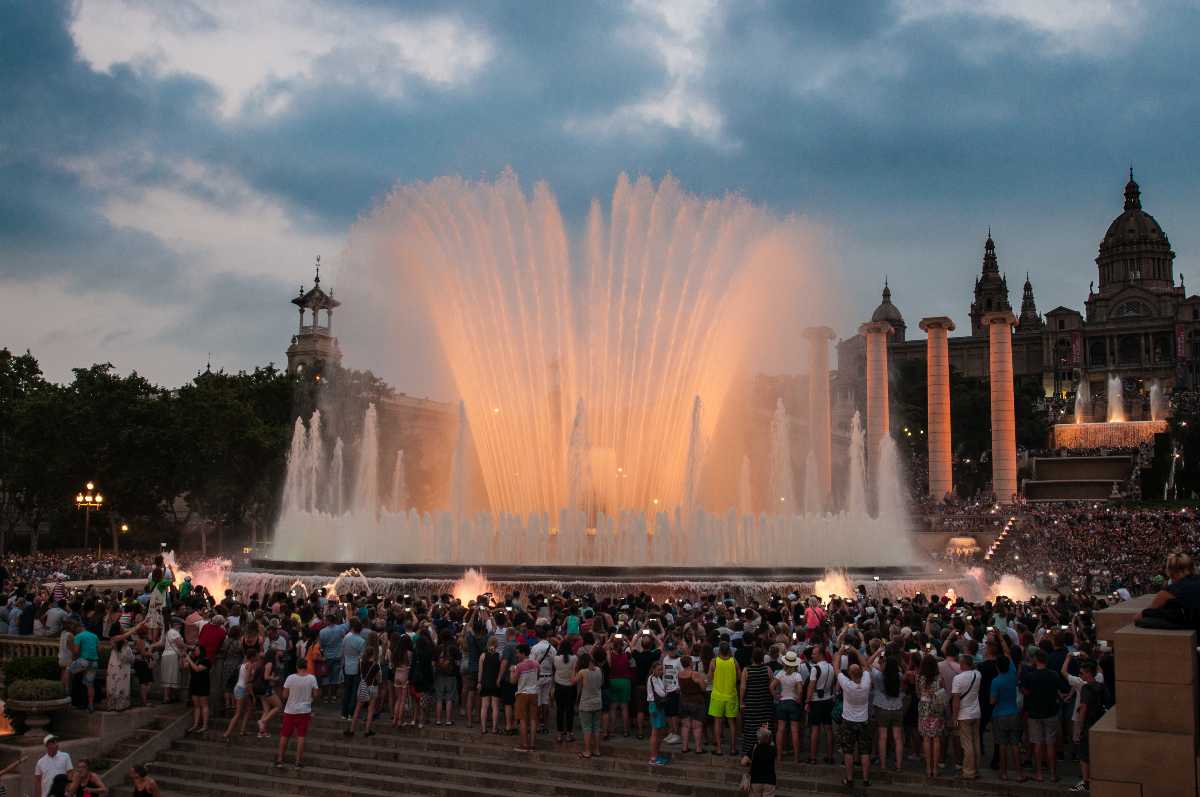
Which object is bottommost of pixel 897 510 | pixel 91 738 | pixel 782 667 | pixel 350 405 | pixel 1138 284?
pixel 91 738

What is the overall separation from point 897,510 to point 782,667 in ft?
113

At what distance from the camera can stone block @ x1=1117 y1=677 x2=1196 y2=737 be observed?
9.16 m

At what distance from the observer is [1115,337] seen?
136 meters

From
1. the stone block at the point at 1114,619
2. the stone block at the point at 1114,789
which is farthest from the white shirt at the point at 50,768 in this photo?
the stone block at the point at 1114,619

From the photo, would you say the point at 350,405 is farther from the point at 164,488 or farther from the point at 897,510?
the point at 897,510

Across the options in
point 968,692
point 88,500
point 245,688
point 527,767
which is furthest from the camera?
point 88,500

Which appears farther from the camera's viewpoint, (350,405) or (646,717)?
(350,405)

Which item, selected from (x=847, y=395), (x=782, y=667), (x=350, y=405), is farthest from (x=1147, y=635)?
(x=847, y=395)

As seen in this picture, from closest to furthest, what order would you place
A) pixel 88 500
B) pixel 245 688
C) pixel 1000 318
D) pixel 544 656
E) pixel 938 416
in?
pixel 544 656 → pixel 245 688 → pixel 88 500 → pixel 1000 318 → pixel 938 416

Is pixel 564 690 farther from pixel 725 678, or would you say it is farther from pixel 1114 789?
pixel 1114 789

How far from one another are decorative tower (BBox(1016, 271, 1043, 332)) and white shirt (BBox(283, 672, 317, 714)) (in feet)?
470

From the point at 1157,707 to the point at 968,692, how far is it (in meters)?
3.21

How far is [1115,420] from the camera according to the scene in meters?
116

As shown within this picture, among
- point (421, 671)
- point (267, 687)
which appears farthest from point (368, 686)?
point (267, 687)
